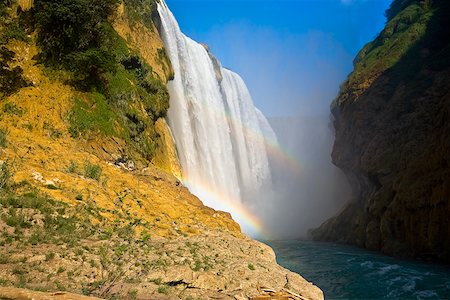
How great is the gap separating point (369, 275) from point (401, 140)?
14.7 m

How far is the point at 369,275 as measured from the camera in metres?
21.1

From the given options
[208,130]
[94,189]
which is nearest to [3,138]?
[94,189]

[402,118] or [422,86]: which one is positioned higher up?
[422,86]

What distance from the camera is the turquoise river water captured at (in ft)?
57.3

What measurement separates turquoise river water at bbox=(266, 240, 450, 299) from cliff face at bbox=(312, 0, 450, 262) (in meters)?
2.59

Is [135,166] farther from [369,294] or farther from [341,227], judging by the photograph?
[341,227]

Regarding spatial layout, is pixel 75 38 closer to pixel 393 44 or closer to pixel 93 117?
pixel 93 117

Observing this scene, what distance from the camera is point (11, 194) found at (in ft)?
36.2

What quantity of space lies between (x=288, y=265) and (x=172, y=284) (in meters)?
18.1

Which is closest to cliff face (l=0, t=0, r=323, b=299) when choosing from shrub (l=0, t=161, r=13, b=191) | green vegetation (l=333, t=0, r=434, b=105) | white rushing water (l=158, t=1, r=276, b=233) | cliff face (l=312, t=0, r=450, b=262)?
shrub (l=0, t=161, r=13, b=191)

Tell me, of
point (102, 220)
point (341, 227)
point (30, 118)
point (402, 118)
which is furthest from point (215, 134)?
point (102, 220)

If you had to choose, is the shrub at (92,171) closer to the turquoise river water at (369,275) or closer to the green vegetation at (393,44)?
the turquoise river water at (369,275)

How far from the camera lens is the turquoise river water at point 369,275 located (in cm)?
1745

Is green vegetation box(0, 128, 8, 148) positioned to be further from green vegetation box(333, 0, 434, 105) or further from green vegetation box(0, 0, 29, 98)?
green vegetation box(333, 0, 434, 105)
